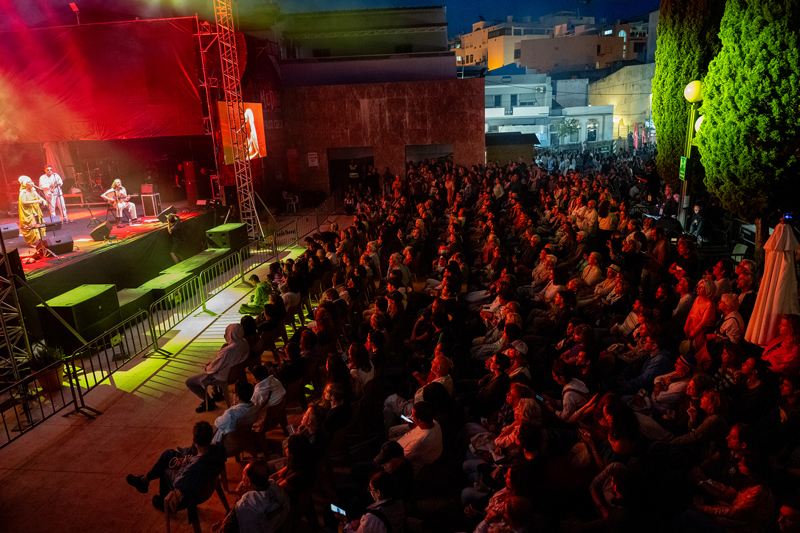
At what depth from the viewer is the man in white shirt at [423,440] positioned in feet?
14.1

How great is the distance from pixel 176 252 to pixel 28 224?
3428 mm

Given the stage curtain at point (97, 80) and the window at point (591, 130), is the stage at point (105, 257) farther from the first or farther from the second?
the window at point (591, 130)

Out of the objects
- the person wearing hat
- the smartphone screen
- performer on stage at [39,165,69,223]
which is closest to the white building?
performer on stage at [39,165,69,223]

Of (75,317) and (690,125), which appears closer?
(75,317)

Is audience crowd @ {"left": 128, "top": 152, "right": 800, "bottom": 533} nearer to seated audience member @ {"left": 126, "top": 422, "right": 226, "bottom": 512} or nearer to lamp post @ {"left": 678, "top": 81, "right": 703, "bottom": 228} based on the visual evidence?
seated audience member @ {"left": 126, "top": 422, "right": 226, "bottom": 512}

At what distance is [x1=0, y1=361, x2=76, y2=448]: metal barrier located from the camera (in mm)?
6299

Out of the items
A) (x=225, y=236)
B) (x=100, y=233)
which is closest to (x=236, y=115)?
(x=225, y=236)

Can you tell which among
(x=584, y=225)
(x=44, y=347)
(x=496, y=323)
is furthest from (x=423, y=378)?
(x=584, y=225)

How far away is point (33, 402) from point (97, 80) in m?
11.9

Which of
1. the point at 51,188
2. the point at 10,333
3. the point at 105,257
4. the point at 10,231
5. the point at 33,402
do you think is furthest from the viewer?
the point at 51,188

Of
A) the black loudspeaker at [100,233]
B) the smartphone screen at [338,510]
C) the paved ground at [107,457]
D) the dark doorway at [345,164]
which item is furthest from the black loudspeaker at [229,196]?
the smartphone screen at [338,510]

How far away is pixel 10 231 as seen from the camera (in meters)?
13.4

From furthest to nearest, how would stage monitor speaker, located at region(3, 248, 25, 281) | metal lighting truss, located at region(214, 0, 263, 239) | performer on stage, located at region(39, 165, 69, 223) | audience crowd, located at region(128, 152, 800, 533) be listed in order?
metal lighting truss, located at region(214, 0, 263, 239)
performer on stage, located at region(39, 165, 69, 223)
stage monitor speaker, located at region(3, 248, 25, 281)
audience crowd, located at region(128, 152, 800, 533)

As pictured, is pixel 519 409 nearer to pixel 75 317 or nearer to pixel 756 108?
pixel 756 108
